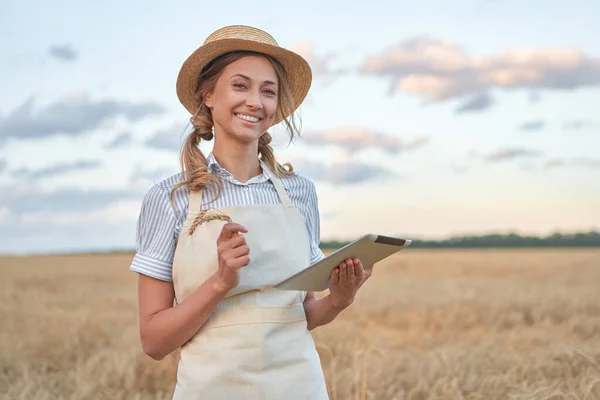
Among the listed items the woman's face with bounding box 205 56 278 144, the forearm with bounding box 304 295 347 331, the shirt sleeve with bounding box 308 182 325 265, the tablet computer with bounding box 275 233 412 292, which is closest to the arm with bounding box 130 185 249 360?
the tablet computer with bounding box 275 233 412 292

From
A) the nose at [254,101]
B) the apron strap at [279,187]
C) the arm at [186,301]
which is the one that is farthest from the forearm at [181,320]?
the nose at [254,101]

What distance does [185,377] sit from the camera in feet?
7.90

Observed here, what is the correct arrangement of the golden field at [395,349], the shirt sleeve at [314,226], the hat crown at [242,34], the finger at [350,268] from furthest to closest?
the golden field at [395,349] → the shirt sleeve at [314,226] → the hat crown at [242,34] → the finger at [350,268]

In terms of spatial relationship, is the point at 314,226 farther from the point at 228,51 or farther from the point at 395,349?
the point at 395,349

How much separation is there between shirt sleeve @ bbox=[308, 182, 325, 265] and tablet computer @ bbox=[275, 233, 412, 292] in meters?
0.33

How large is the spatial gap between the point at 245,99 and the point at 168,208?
0.41 m

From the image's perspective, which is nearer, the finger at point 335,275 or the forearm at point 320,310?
the finger at point 335,275

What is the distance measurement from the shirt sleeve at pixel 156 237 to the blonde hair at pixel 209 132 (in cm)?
6

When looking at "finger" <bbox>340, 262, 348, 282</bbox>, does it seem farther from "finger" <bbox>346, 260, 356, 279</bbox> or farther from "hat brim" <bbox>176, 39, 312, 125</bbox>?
"hat brim" <bbox>176, 39, 312, 125</bbox>

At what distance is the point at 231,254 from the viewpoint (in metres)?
2.13

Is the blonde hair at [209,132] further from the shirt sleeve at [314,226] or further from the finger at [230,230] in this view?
the finger at [230,230]

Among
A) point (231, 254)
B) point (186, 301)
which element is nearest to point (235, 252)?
point (231, 254)

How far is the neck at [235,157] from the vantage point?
2557 millimetres

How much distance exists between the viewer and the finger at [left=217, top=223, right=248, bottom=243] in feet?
6.98
